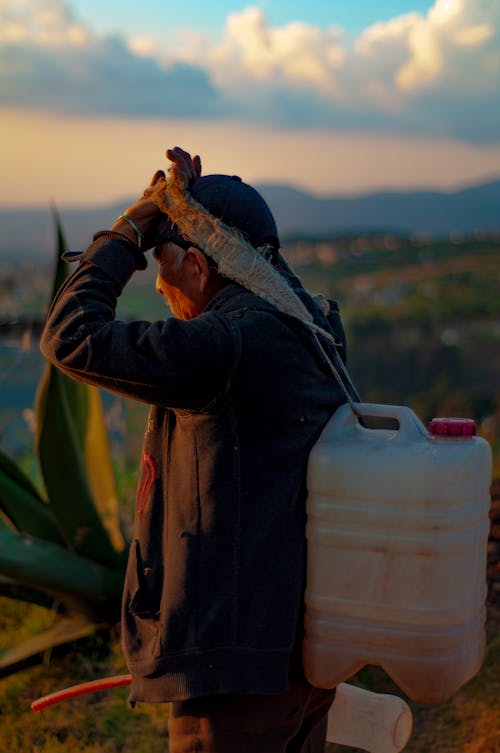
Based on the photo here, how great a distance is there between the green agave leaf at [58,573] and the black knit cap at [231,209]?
1.76 meters

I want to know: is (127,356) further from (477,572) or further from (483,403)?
(483,403)

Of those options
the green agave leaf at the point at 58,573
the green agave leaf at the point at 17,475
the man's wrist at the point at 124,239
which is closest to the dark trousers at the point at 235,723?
the man's wrist at the point at 124,239

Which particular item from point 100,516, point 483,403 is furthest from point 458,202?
point 100,516

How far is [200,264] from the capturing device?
6.81 feet

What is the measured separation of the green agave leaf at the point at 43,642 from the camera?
3.54 meters

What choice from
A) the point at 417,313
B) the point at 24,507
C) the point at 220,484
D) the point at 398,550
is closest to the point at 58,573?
the point at 24,507

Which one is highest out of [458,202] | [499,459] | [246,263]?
[246,263]

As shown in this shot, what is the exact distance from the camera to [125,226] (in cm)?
208

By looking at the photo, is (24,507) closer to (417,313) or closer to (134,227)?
(134,227)

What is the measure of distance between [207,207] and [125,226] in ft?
0.56

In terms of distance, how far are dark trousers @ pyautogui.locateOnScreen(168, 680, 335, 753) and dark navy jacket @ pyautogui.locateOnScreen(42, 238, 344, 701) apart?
0.27 feet

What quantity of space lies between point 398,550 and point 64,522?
1912 millimetres

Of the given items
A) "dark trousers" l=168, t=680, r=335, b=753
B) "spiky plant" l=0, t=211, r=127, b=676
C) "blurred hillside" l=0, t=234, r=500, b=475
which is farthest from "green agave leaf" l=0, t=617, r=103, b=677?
"blurred hillside" l=0, t=234, r=500, b=475

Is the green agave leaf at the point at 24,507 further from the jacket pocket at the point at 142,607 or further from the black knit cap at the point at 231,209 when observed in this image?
the black knit cap at the point at 231,209
